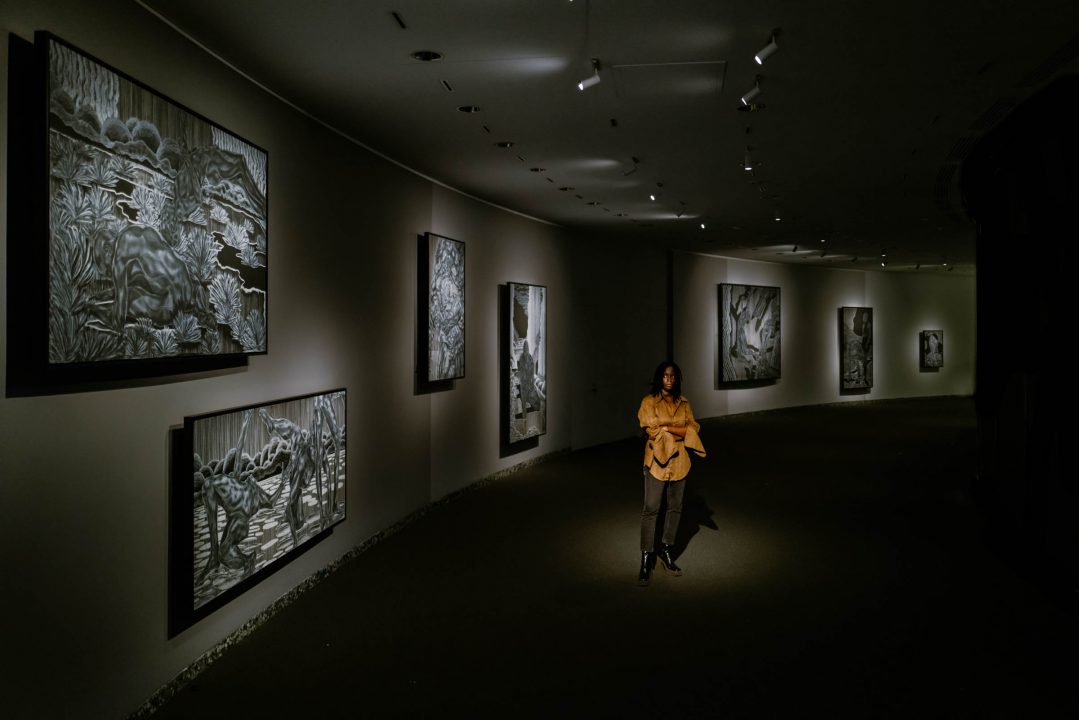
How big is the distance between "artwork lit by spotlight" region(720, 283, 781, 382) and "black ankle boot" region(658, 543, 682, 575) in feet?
40.5

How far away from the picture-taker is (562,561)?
6902mm

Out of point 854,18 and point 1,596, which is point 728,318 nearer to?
point 854,18

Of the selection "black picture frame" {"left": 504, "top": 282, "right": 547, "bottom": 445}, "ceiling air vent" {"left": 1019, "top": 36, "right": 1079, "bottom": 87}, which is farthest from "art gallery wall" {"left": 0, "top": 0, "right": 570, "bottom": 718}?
"ceiling air vent" {"left": 1019, "top": 36, "right": 1079, "bottom": 87}

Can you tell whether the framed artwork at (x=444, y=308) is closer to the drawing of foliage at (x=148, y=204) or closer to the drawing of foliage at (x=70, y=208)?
the drawing of foliage at (x=148, y=204)

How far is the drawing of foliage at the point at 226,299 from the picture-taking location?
4.54 m

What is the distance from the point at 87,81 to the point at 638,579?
526cm

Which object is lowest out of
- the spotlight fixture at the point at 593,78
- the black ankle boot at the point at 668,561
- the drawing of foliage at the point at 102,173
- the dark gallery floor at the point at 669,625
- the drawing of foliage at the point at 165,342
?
the dark gallery floor at the point at 669,625

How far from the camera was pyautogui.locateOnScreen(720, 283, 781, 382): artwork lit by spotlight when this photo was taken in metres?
18.6

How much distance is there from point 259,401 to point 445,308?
3746mm

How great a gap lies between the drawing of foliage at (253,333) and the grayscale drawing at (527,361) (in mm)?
5879

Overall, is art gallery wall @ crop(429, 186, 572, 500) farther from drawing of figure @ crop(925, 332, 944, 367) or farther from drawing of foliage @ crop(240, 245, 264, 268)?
drawing of figure @ crop(925, 332, 944, 367)

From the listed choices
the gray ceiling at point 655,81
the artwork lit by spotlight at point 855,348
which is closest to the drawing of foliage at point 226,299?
the gray ceiling at point 655,81

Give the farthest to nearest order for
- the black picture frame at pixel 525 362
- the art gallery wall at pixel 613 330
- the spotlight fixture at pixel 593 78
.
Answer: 1. the art gallery wall at pixel 613 330
2. the black picture frame at pixel 525 362
3. the spotlight fixture at pixel 593 78

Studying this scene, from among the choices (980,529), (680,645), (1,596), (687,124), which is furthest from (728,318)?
(1,596)
